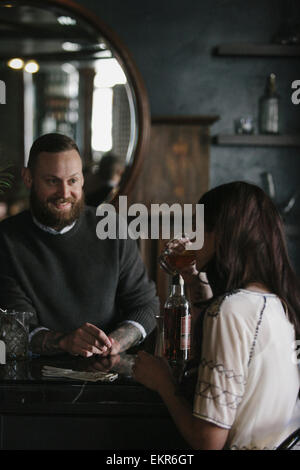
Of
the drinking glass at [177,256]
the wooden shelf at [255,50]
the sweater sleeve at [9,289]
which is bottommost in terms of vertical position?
the sweater sleeve at [9,289]

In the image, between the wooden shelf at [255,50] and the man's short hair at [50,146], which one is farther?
the wooden shelf at [255,50]

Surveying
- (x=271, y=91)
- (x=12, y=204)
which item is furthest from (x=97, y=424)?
(x=271, y=91)

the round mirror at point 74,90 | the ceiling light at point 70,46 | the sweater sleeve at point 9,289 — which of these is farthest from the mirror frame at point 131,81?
the sweater sleeve at point 9,289

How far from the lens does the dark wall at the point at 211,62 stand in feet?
10.3

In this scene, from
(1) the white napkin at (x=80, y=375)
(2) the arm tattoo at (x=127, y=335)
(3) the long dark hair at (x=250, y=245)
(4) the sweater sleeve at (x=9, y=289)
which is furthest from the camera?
(4) the sweater sleeve at (x=9, y=289)

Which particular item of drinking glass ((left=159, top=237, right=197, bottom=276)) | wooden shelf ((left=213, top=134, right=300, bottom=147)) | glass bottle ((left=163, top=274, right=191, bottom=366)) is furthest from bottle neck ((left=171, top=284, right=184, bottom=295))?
wooden shelf ((left=213, top=134, right=300, bottom=147))

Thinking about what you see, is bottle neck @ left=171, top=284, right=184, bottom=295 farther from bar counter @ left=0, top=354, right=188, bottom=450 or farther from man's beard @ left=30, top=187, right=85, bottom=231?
man's beard @ left=30, top=187, right=85, bottom=231

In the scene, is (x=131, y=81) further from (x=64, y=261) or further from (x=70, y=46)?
(x=64, y=261)

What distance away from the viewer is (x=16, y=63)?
3.10 m

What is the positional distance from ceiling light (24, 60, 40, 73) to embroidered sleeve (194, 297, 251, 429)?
2.38m

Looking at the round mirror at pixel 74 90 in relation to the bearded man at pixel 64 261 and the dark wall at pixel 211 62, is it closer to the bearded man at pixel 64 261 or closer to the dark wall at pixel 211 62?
the dark wall at pixel 211 62

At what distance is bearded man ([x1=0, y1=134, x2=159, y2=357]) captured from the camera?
6.73ft

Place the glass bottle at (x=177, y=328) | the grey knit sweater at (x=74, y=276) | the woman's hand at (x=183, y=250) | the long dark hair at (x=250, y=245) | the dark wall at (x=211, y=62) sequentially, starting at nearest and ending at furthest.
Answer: the long dark hair at (x=250, y=245) → the glass bottle at (x=177, y=328) → the woman's hand at (x=183, y=250) → the grey knit sweater at (x=74, y=276) → the dark wall at (x=211, y=62)

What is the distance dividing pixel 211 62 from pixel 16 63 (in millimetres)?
1059
